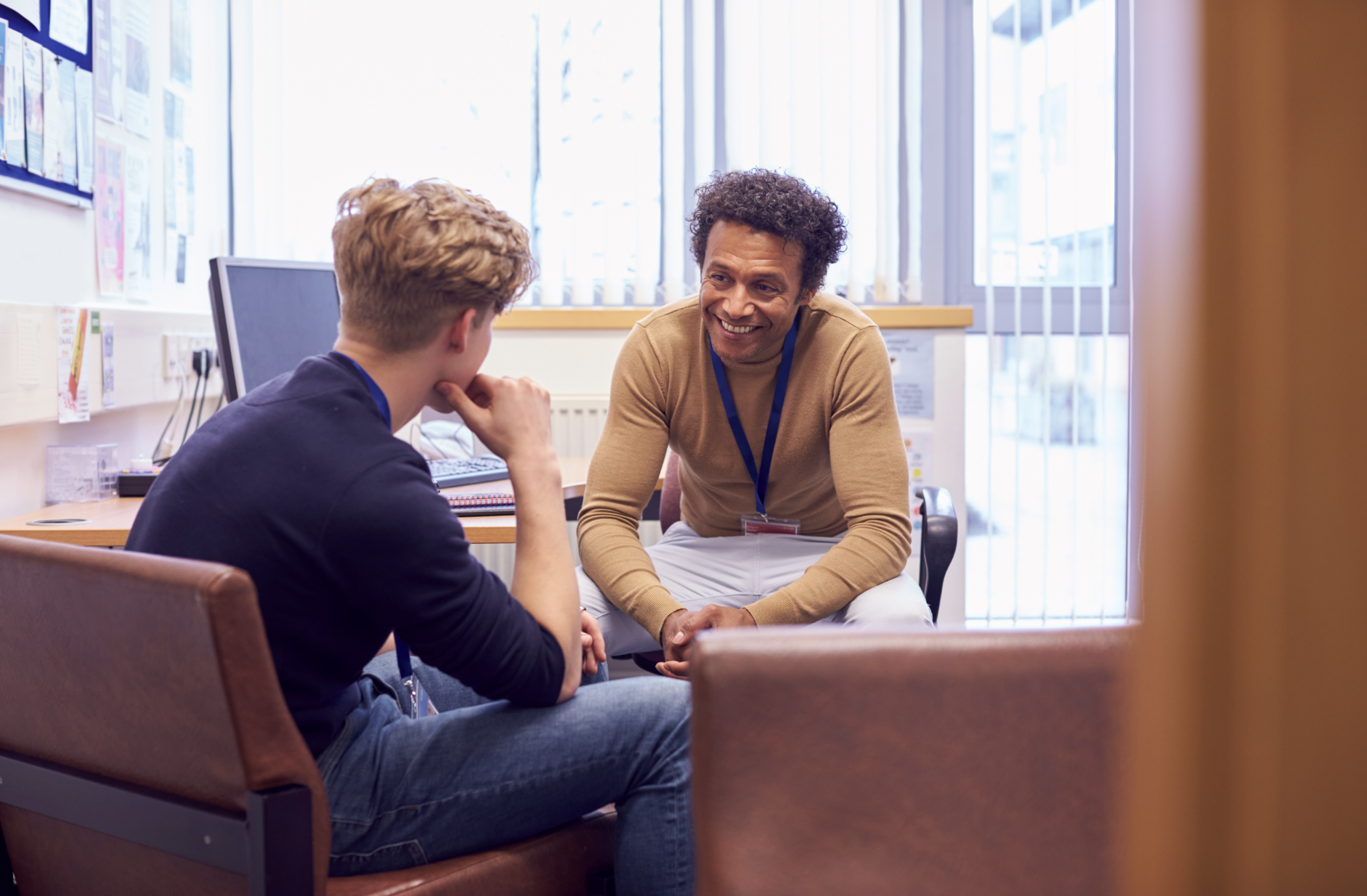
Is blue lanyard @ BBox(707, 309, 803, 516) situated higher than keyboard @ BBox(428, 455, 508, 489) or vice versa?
blue lanyard @ BBox(707, 309, 803, 516)

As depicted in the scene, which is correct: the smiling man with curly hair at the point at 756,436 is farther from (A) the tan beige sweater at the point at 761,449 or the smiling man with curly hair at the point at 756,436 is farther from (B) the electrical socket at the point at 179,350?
(B) the electrical socket at the point at 179,350

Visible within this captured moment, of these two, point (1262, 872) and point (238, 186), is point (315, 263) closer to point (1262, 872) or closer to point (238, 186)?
point (238, 186)

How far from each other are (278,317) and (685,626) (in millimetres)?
1021

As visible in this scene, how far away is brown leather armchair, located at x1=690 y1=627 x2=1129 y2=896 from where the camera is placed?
55 centimetres

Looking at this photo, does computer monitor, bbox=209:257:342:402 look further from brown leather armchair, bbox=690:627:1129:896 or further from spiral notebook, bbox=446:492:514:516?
brown leather armchair, bbox=690:627:1129:896

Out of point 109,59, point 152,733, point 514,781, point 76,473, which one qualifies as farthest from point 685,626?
point 109,59

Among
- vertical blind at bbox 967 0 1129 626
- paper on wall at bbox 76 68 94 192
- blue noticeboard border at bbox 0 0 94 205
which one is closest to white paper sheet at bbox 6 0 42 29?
blue noticeboard border at bbox 0 0 94 205

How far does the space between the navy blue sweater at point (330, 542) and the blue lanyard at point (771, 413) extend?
2.56ft

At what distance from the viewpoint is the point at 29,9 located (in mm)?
1790

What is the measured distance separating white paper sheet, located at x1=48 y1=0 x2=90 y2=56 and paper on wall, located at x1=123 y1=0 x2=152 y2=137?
0.71 ft

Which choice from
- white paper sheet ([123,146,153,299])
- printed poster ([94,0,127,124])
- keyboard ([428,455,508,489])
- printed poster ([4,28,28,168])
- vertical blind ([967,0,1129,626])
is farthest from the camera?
vertical blind ([967,0,1129,626])

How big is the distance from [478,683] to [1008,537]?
2.27 metres

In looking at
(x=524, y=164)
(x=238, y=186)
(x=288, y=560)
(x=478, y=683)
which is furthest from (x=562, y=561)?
(x=238, y=186)

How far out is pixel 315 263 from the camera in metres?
2.06
